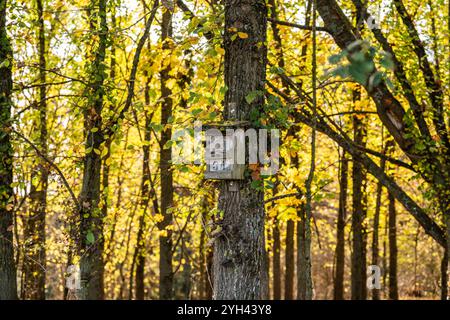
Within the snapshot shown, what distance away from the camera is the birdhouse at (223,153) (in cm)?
443

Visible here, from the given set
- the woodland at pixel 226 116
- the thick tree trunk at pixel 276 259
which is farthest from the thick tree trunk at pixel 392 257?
the thick tree trunk at pixel 276 259

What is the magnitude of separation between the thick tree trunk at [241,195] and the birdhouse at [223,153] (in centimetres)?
10

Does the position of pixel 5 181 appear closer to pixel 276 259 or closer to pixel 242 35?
pixel 242 35

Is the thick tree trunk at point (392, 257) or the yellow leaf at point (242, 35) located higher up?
the yellow leaf at point (242, 35)

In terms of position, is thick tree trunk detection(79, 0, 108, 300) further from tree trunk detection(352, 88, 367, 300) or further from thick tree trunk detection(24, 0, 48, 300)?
tree trunk detection(352, 88, 367, 300)

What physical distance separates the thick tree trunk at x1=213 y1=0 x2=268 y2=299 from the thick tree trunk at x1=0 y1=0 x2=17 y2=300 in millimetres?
3407

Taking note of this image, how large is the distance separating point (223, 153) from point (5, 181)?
4090 millimetres

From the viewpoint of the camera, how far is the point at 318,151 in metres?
17.3

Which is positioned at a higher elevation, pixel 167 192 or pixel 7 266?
pixel 167 192

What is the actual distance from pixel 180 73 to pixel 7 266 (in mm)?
3745

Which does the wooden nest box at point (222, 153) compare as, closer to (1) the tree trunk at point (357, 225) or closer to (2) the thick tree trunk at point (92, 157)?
(2) the thick tree trunk at point (92, 157)
